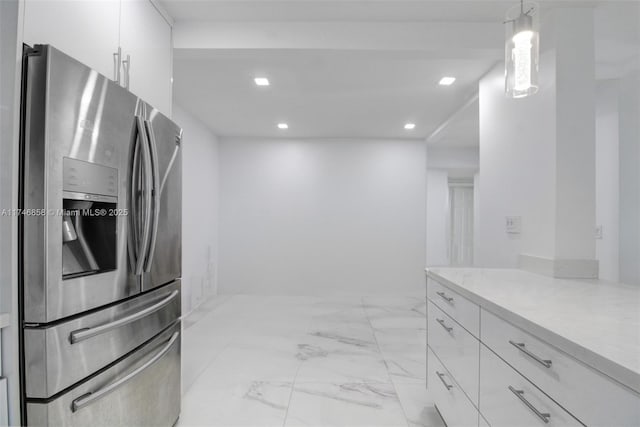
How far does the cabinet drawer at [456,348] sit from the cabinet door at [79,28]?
1.95 m

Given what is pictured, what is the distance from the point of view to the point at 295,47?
2387 millimetres

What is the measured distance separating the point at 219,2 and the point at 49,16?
1.20 meters

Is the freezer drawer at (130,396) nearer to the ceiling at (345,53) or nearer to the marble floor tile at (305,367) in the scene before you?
the marble floor tile at (305,367)

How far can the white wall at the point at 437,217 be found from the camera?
7637mm

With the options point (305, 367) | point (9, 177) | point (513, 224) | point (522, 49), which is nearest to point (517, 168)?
point (513, 224)

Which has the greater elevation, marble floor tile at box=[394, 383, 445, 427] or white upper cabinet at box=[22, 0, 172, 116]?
white upper cabinet at box=[22, 0, 172, 116]

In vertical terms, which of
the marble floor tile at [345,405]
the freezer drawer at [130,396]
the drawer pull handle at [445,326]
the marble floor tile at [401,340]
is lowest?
the marble floor tile at [401,340]

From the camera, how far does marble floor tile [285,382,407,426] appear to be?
6.91ft

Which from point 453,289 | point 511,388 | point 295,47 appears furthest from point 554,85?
point 511,388

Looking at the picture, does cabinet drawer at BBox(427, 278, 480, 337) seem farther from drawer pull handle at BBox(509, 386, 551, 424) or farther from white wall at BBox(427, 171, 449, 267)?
white wall at BBox(427, 171, 449, 267)

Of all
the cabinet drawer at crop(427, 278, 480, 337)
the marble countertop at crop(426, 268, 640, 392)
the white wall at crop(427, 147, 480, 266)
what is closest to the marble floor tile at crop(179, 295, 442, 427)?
Result: the cabinet drawer at crop(427, 278, 480, 337)

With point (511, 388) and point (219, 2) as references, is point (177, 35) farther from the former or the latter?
point (511, 388)

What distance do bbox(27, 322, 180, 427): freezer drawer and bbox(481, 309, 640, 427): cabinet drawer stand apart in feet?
4.81

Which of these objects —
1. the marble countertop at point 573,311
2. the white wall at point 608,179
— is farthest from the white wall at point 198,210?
the white wall at point 608,179
